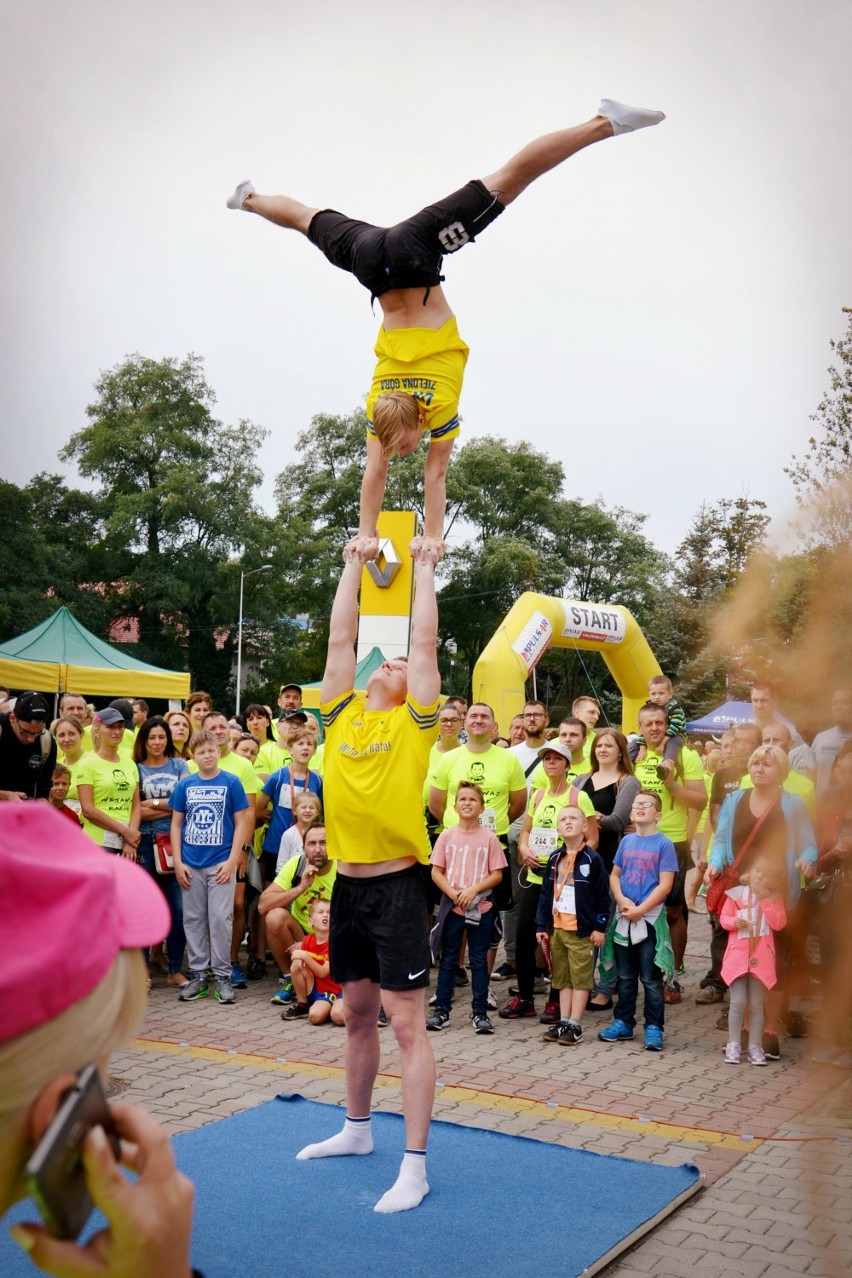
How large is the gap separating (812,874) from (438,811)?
267 inches

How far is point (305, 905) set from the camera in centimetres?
746

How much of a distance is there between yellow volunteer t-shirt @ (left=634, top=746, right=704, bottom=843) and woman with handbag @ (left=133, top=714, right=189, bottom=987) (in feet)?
10.2

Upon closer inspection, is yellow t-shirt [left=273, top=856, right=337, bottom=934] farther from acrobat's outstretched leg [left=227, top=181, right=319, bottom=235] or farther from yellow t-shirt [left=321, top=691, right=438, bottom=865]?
acrobat's outstretched leg [left=227, top=181, right=319, bottom=235]

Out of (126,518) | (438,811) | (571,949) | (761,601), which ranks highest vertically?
(126,518)

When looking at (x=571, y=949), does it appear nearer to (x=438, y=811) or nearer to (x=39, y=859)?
(x=438, y=811)

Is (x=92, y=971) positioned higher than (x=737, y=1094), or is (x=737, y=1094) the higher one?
(x=92, y=971)

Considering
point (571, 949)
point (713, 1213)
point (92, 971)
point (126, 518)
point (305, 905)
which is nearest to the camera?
point (92, 971)

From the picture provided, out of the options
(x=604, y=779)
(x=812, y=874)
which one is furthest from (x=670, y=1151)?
(x=812, y=874)

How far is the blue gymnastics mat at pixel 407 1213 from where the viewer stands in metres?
3.56

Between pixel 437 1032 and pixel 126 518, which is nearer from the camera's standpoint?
pixel 437 1032

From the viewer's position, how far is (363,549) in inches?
167

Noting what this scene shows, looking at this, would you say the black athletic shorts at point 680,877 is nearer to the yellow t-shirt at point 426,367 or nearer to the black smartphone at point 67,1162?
A: the yellow t-shirt at point 426,367

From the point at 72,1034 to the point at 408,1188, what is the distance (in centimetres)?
335

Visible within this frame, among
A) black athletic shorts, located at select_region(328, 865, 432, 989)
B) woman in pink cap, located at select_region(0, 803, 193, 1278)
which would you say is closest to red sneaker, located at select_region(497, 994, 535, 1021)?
black athletic shorts, located at select_region(328, 865, 432, 989)
